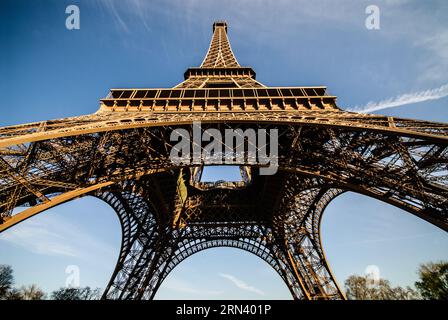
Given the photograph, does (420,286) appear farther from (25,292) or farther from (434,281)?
(25,292)

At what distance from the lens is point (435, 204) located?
27.3ft

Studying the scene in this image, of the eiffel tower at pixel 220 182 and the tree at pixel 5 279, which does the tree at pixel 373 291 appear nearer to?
the eiffel tower at pixel 220 182

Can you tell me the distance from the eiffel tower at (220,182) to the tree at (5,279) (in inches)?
828

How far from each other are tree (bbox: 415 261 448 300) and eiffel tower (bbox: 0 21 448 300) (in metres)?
10.6

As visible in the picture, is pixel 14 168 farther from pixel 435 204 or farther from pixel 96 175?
pixel 435 204

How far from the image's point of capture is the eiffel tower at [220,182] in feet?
30.3

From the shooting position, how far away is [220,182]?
82.2 ft

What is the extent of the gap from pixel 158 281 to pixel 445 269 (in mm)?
27223

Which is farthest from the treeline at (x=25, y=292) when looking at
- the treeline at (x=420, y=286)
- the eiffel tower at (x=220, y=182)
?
the treeline at (x=420, y=286)

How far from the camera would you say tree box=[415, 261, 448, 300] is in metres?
22.7

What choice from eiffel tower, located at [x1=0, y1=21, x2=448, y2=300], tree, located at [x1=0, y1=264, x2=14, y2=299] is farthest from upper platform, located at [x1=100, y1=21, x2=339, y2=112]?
tree, located at [x1=0, y1=264, x2=14, y2=299]

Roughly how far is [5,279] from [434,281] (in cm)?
5043

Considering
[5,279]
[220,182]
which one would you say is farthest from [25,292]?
[220,182]

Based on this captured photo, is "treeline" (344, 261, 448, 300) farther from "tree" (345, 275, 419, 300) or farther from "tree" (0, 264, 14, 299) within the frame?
"tree" (0, 264, 14, 299)
